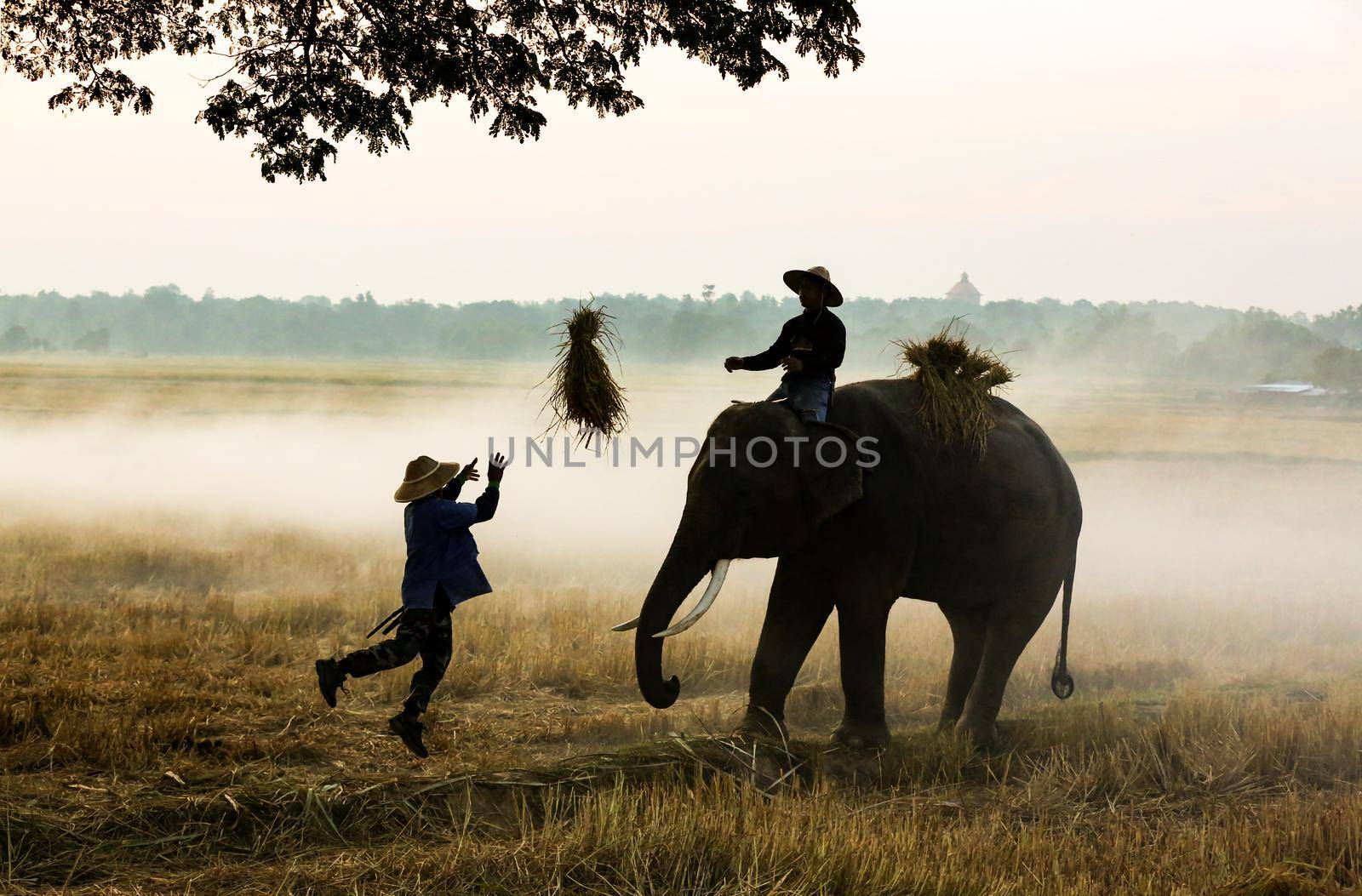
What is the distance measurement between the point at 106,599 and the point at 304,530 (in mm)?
8498

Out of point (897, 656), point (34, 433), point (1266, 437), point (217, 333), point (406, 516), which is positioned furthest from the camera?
point (217, 333)

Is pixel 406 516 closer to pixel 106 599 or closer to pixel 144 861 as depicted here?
pixel 144 861

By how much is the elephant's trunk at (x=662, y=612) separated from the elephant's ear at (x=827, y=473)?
2.63 feet

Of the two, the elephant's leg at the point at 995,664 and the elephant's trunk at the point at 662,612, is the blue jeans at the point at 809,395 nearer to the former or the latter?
the elephant's trunk at the point at 662,612

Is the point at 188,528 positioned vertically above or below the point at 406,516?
below

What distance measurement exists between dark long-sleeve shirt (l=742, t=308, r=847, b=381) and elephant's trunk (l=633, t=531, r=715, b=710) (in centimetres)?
139

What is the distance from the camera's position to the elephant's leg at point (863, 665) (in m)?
8.69

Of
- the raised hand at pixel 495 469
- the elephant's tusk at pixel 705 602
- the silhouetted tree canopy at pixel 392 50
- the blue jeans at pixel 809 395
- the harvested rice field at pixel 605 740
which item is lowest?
the harvested rice field at pixel 605 740

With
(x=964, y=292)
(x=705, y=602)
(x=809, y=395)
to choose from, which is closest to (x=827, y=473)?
(x=809, y=395)

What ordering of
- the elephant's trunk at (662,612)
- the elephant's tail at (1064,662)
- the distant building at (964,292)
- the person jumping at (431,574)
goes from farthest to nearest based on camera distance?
the distant building at (964,292), the elephant's tail at (1064,662), the elephant's trunk at (662,612), the person jumping at (431,574)

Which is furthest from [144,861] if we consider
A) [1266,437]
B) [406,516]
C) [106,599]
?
[1266,437]

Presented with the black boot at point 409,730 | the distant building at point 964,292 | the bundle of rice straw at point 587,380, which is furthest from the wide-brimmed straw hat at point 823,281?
the distant building at point 964,292

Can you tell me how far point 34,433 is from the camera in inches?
1849

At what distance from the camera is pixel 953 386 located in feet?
30.7
